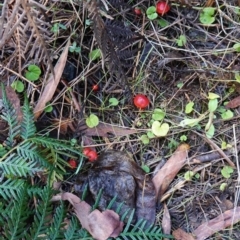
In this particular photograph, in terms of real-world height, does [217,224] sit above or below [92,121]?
below

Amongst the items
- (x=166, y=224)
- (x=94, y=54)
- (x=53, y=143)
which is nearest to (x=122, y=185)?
(x=166, y=224)

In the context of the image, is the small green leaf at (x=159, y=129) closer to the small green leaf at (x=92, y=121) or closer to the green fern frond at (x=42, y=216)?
the small green leaf at (x=92, y=121)

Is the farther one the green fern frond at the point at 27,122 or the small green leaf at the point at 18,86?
the small green leaf at the point at 18,86

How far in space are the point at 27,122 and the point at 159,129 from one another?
21.9 inches

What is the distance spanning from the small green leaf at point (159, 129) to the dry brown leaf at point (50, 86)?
0.46 m

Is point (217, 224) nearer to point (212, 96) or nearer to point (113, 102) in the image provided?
point (212, 96)

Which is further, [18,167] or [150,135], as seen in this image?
[150,135]

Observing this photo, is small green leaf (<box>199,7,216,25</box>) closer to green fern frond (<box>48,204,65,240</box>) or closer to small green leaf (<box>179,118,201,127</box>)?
small green leaf (<box>179,118,201,127</box>)

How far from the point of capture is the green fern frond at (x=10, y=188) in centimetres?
178

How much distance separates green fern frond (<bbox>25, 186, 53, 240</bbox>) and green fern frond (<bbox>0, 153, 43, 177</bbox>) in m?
0.10

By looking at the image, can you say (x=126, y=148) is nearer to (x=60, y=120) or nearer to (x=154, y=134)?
(x=154, y=134)

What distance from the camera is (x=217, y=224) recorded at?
6.13 ft

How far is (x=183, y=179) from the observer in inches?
74.7

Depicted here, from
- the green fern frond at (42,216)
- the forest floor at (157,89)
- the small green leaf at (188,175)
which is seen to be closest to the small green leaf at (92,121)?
the forest floor at (157,89)
